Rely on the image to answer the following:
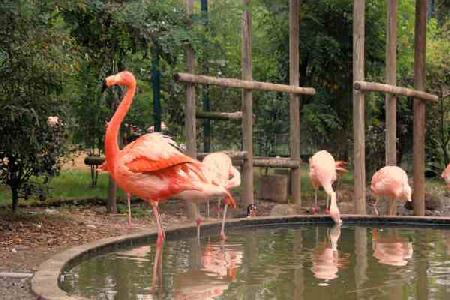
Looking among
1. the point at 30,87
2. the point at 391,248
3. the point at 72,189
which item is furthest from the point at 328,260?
the point at 72,189

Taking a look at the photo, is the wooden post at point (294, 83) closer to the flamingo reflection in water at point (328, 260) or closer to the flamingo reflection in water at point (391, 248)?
the flamingo reflection in water at point (391, 248)

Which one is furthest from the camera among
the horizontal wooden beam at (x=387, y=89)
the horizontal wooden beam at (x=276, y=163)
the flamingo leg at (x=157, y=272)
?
the horizontal wooden beam at (x=276, y=163)

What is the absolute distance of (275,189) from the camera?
38.3 ft

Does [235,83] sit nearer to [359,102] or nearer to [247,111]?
[247,111]

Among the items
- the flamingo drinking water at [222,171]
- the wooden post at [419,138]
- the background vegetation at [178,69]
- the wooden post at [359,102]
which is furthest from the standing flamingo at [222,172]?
the wooden post at [419,138]

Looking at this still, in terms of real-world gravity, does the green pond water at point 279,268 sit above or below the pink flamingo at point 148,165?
below

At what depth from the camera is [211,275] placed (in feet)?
20.8

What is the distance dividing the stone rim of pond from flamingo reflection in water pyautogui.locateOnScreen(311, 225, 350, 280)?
1.00 metres

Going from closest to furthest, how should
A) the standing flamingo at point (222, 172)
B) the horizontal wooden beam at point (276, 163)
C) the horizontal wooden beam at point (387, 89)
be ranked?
the standing flamingo at point (222, 172) < the horizontal wooden beam at point (387, 89) < the horizontal wooden beam at point (276, 163)

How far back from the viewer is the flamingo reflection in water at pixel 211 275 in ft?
18.7

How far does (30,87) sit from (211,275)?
9.60 ft

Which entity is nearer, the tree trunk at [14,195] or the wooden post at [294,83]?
the tree trunk at [14,195]

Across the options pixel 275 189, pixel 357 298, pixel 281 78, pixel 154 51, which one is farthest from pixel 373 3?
pixel 357 298

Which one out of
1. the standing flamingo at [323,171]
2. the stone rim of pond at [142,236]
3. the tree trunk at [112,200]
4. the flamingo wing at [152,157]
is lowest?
the stone rim of pond at [142,236]
